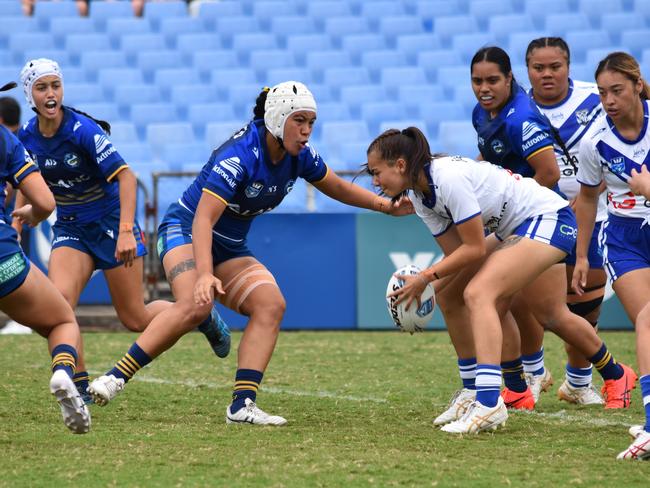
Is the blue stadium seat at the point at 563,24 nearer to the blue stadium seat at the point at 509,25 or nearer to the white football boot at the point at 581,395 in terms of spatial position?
the blue stadium seat at the point at 509,25

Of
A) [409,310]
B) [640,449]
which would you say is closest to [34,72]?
[409,310]

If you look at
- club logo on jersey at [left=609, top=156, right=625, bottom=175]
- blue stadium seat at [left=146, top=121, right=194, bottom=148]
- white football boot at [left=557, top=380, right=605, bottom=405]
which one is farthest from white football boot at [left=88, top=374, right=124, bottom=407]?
blue stadium seat at [left=146, top=121, right=194, bottom=148]

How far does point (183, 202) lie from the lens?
6672mm

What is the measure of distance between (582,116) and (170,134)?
Result: 9902 mm

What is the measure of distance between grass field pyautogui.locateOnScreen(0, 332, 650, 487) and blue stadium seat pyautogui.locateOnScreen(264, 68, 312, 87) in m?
8.69

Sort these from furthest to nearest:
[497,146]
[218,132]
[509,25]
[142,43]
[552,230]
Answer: [142,43] < [509,25] < [218,132] < [497,146] < [552,230]

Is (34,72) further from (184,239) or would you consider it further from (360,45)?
(360,45)

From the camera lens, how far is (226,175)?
6.09m

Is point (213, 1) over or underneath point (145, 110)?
over

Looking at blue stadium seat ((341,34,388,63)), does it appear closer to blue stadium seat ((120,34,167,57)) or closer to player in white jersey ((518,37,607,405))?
blue stadium seat ((120,34,167,57))

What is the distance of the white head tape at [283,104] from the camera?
6168 millimetres

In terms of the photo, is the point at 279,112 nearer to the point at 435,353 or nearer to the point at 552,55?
the point at 552,55

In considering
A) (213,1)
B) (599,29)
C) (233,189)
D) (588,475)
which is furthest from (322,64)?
(588,475)

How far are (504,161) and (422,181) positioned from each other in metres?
1.22
